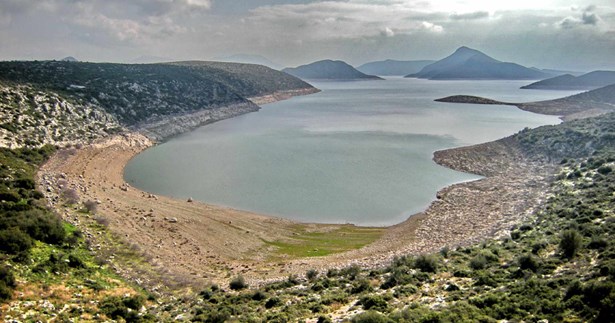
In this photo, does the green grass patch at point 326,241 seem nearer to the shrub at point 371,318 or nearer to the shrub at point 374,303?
the shrub at point 374,303

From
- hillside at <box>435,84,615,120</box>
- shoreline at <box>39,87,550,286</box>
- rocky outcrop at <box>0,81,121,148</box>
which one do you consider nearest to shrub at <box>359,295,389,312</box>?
shoreline at <box>39,87,550,286</box>

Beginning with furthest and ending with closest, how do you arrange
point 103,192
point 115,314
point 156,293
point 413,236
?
1. point 103,192
2. point 413,236
3. point 156,293
4. point 115,314

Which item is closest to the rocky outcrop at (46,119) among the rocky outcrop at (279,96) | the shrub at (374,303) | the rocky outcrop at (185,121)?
the rocky outcrop at (185,121)

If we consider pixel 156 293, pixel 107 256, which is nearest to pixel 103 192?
pixel 107 256

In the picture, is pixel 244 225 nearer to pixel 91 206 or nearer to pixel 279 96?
pixel 91 206

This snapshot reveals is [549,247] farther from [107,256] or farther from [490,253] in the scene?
[107,256]

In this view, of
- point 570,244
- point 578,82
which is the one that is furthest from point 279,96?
point 578,82

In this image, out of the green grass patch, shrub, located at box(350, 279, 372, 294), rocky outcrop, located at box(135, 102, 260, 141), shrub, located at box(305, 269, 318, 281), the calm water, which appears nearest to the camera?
shrub, located at box(350, 279, 372, 294)

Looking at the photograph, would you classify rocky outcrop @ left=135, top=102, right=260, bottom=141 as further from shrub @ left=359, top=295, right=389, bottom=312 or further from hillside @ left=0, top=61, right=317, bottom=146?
shrub @ left=359, top=295, right=389, bottom=312
